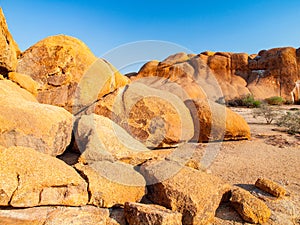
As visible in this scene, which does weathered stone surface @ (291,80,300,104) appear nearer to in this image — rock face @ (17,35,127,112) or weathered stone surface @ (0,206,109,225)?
rock face @ (17,35,127,112)

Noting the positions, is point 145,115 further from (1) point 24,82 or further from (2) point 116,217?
(2) point 116,217

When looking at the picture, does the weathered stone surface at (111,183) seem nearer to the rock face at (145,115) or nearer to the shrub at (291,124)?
the rock face at (145,115)

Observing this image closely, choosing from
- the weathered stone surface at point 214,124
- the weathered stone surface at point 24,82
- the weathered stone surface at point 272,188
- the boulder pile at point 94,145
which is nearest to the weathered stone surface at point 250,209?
the boulder pile at point 94,145

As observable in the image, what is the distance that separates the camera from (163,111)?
516 centimetres

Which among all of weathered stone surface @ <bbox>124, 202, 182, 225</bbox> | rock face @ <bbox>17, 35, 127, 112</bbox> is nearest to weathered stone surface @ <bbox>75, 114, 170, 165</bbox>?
weathered stone surface @ <bbox>124, 202, 182, 225</bbox>

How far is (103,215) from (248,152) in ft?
13.6

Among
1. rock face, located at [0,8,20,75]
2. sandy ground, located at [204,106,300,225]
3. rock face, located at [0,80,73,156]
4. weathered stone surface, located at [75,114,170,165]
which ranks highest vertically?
rock face, located at [0,8,20,75]

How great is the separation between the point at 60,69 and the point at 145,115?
2.49 m

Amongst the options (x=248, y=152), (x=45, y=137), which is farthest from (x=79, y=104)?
(x=248, y=152)

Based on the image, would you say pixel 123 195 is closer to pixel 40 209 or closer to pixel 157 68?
pixel 40 209

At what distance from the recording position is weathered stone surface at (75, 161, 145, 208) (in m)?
2.44

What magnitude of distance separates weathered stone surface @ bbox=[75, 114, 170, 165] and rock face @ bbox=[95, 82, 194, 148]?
3.38 ft

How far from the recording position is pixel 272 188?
2.97m

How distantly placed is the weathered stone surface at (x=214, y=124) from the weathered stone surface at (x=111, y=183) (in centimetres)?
343
